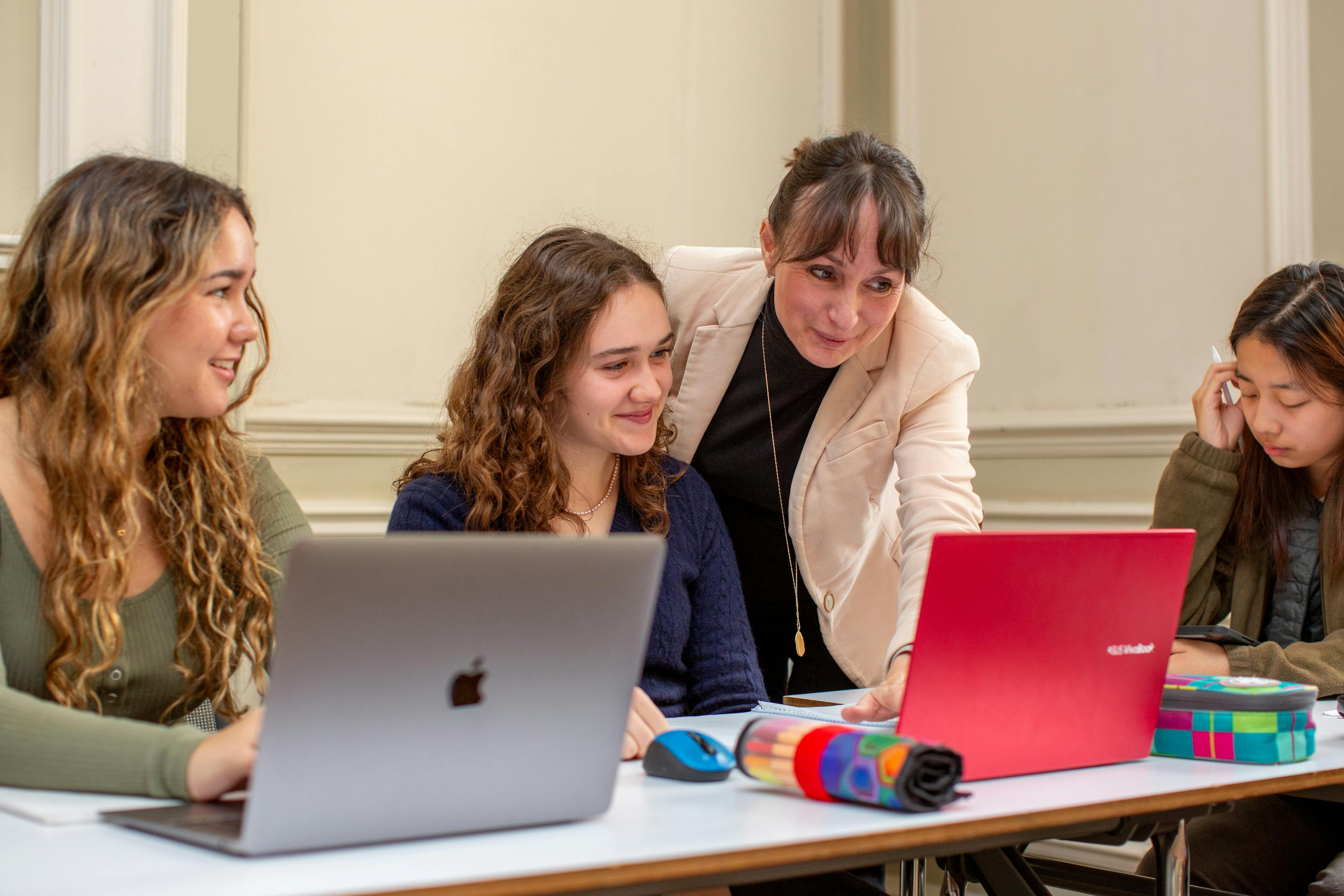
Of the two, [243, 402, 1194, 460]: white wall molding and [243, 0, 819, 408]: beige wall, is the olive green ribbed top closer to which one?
[243, 402, 1194, 460]: white wall molding

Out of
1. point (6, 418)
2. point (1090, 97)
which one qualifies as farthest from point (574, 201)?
point (6, 418)

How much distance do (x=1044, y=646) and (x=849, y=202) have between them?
0.71 metres

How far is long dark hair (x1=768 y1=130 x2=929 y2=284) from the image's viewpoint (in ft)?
5.21

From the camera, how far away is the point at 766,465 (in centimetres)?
191

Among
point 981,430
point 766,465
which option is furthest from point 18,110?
point 981,430

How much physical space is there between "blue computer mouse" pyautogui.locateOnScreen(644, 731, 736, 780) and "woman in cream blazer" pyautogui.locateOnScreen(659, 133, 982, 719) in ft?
2.02

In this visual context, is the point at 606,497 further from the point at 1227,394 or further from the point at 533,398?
the point at 1227,394

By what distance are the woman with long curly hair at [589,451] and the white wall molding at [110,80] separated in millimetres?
877

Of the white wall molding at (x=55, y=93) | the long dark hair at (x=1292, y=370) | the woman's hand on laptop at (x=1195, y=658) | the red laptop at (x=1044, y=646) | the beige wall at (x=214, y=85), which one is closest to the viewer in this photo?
the red laptop at (x=1044, y=646)

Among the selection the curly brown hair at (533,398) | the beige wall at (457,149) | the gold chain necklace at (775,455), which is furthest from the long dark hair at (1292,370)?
the beige wall at (457,149)

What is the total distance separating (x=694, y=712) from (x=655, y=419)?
378 millimetres

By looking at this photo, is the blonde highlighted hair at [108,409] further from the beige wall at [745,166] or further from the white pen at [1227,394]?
the white pen at [1227,394]

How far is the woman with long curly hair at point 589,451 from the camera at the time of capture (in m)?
1.62

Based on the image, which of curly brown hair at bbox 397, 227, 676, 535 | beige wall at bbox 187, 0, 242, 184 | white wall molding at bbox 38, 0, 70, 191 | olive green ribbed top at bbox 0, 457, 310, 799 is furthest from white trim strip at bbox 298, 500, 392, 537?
olive green ribbed top at bbox 0, 457, 310, 799
